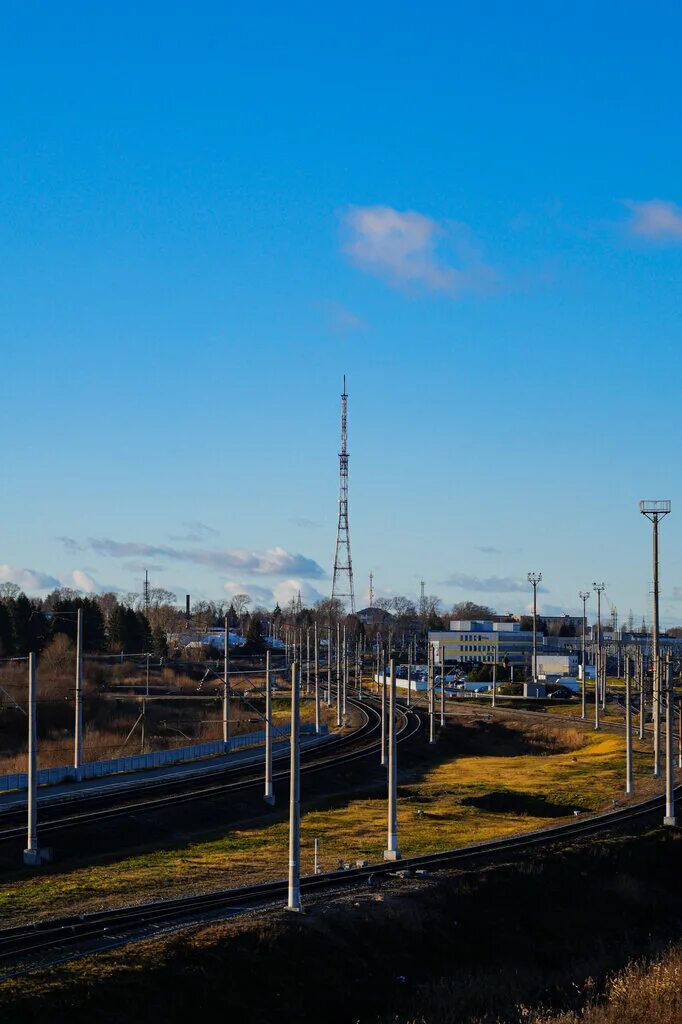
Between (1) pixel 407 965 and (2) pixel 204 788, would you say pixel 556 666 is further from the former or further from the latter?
(1) pixel 407 965

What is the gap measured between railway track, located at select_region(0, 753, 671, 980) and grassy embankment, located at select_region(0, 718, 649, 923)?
7.52 ft

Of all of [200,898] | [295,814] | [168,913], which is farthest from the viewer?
[200,898]

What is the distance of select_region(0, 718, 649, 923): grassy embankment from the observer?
41.3 m

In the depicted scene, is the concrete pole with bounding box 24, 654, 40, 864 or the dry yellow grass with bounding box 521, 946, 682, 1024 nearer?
the dry yellow grass with bounding box 521, 946, 682, 1024

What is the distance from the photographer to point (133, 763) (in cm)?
7375

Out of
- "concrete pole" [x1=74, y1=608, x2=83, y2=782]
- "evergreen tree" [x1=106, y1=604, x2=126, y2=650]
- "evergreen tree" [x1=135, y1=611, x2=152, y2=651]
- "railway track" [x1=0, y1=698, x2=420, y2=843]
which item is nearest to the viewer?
"railway track" [x1=0, y1=698, x2=420, y2=843]

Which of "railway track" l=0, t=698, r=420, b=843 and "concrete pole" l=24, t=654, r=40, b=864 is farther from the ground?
"concrete pole" l=24, t=654, r=40, b=864

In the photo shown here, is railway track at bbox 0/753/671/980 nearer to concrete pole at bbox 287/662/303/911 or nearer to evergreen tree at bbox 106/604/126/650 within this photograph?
concrete pole at bbox 287/662/303/911

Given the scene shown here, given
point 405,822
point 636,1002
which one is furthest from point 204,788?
A: point 636,1002

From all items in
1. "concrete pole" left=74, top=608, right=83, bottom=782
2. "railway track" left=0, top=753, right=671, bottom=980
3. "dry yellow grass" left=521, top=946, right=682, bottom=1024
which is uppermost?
"concrete pole" left=74, top=608, right=83, bottom=782

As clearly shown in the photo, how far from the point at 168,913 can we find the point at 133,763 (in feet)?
129

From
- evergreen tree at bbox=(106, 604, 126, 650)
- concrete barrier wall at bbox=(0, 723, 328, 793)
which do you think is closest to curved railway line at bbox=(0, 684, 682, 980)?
concrete barrier wall at bbox=(0, 723, 328, 793)

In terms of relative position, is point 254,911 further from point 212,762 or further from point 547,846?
point 212,762

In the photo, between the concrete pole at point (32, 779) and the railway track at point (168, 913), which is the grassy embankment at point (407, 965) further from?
the concrete pole at point (32, 779)
